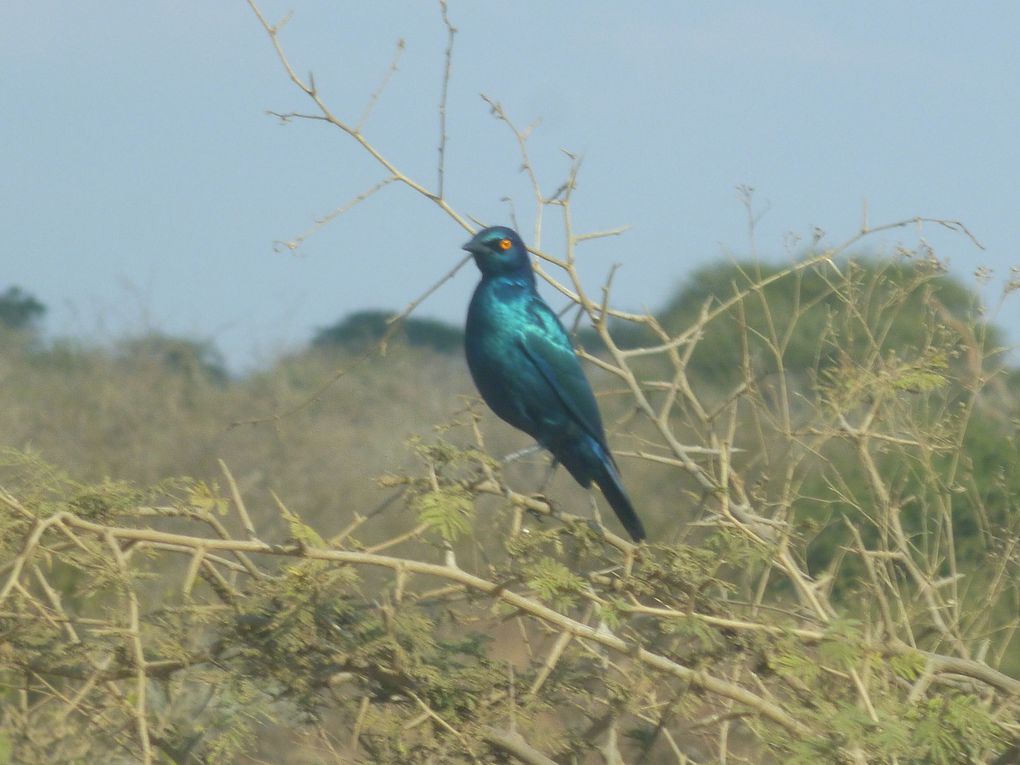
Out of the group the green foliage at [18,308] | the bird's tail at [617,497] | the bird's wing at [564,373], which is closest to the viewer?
the bird's tail at [617,497]

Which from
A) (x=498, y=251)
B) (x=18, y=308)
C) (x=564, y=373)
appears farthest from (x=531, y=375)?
(x=18, y=308)

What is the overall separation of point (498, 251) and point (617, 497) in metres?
0.96

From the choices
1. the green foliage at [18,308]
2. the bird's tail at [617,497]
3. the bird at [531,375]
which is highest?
the bird at [531,375]

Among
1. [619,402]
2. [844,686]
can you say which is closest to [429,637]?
[844,686]

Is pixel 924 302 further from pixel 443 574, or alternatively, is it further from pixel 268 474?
pixel 268 474

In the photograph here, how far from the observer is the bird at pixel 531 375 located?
512cm

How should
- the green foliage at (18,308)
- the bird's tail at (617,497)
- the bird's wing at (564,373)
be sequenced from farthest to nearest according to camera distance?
the green foliage at (18,308) → the bird's wing at (564,373) → the bird's tail at (617,497)

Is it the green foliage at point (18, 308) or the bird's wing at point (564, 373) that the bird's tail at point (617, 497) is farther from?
the green foliage at point (18, 308)

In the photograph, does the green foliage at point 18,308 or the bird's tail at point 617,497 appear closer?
the bird's tail at point 617,497

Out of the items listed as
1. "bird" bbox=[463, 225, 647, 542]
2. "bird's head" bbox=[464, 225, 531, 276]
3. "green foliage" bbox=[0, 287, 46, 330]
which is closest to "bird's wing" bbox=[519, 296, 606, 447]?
"bird" bbox=[463, 225, 647, 542]

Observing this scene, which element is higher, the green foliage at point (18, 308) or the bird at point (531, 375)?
the bird at point (531, 375)

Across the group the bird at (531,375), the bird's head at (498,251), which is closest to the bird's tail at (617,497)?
the bird at (531,375)

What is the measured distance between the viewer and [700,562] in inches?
111

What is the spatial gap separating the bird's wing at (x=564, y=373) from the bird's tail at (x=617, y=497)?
0.09m
